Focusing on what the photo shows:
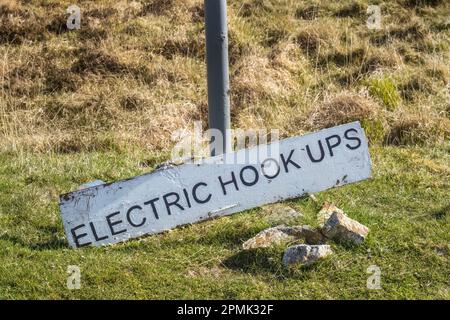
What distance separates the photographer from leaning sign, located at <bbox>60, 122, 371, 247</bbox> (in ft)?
14.4

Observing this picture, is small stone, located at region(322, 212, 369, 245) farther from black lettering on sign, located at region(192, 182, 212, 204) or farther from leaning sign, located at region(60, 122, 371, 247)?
black lettering on sign, located at region(192, 182, 212, 204)

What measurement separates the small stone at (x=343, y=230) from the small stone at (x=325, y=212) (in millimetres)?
186

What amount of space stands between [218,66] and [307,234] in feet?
4.39

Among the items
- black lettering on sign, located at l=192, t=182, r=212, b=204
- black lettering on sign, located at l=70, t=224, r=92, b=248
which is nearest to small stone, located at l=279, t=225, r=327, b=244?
black lettering on sign, located at l=192, t=182, r=212, b=204

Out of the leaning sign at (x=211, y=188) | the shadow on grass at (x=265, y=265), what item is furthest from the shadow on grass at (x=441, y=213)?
the shadow on grass at (x=265, y=265)

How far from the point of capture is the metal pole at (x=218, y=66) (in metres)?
4.66

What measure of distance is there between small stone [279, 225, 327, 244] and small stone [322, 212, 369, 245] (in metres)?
0.05

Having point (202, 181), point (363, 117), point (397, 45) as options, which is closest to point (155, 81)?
point (363, 117)

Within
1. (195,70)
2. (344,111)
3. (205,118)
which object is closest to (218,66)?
(344,111)

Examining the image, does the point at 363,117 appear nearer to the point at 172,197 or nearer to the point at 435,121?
the point at 435,121

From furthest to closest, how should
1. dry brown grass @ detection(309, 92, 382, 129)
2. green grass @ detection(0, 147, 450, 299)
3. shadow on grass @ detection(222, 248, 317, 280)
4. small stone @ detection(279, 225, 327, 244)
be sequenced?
1. dry brown grass @ detection(309, 92, 382, 129)
2. small stone @ detection(279, 225, 327, 244)
3. shadow on grass @ detection(222, 248, 317, 280)
4. green grass @ detection(0, 147, 450, 299)

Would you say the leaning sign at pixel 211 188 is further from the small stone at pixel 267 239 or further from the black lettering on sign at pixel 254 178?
the small stone at pixel 267 239

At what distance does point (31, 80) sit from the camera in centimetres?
872

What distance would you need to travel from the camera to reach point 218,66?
187 inches
